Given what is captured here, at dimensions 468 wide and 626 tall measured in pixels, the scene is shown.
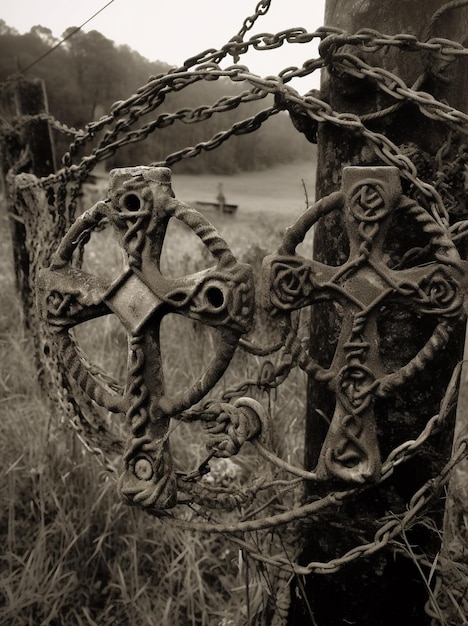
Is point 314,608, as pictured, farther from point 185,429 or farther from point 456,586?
point 185,429

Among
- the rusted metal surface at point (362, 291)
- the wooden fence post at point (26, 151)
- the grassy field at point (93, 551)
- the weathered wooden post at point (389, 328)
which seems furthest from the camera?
the wooden fence post at point (26, 151)

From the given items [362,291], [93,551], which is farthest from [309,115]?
[93,551]

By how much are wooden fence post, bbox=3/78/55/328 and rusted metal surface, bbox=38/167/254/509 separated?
1662mm

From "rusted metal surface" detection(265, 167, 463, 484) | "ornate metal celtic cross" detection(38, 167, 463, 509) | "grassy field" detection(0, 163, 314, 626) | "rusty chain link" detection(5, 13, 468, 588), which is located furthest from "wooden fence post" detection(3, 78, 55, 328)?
"rusted metal surface" detection(265, 167, 463, 484)

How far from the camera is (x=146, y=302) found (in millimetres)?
1029

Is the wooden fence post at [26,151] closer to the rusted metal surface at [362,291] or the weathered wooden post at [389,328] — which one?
the weathered wooden post at [389,328]

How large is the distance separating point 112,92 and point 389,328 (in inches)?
169

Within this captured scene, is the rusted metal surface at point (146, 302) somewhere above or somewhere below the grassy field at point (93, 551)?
above

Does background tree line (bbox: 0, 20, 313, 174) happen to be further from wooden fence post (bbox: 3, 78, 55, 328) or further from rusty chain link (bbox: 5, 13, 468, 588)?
rusty chain link (bbox: 5, 13, 468, 588)

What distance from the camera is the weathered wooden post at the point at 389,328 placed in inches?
42.4

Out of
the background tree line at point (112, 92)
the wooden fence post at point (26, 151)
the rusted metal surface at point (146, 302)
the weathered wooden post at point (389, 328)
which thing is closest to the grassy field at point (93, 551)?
the weathered wooden post at point (389, 328)

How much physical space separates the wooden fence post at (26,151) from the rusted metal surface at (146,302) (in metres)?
1.66

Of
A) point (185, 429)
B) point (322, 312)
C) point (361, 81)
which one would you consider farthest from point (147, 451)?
point (185, 429)

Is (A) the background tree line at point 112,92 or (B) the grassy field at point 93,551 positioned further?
(A) the background tree line at point 112,92
